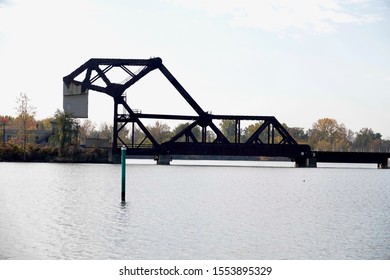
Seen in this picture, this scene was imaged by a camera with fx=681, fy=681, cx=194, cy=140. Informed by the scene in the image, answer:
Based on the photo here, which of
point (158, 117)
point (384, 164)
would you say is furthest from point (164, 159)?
point (384, 164)

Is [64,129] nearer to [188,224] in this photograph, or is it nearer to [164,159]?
[164,159]

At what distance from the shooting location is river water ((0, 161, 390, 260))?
2362 centimetres

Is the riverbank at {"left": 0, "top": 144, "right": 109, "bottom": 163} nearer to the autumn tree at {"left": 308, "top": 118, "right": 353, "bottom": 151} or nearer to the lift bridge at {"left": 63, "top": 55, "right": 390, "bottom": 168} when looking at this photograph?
the lift bridge at {"left": 63, "top": 55, "right": 390, "bottom": 168}

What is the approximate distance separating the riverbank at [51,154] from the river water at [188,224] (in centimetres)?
4795

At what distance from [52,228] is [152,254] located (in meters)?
7.20

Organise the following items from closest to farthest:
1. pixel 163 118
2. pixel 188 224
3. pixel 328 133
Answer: pixel 188 224 → pixel 163 118 → pixel 328 133

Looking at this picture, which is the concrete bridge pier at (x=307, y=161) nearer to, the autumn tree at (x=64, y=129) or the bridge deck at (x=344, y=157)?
the bridge deck at (x=344, y=157)

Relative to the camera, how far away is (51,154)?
102 m

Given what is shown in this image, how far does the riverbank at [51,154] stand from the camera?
10038cm

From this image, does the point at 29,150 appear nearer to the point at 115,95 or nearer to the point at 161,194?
the point at 115,95

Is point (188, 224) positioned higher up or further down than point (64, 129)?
further down

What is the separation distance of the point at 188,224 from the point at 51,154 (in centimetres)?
7427

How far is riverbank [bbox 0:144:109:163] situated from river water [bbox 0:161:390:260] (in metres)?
48.0
